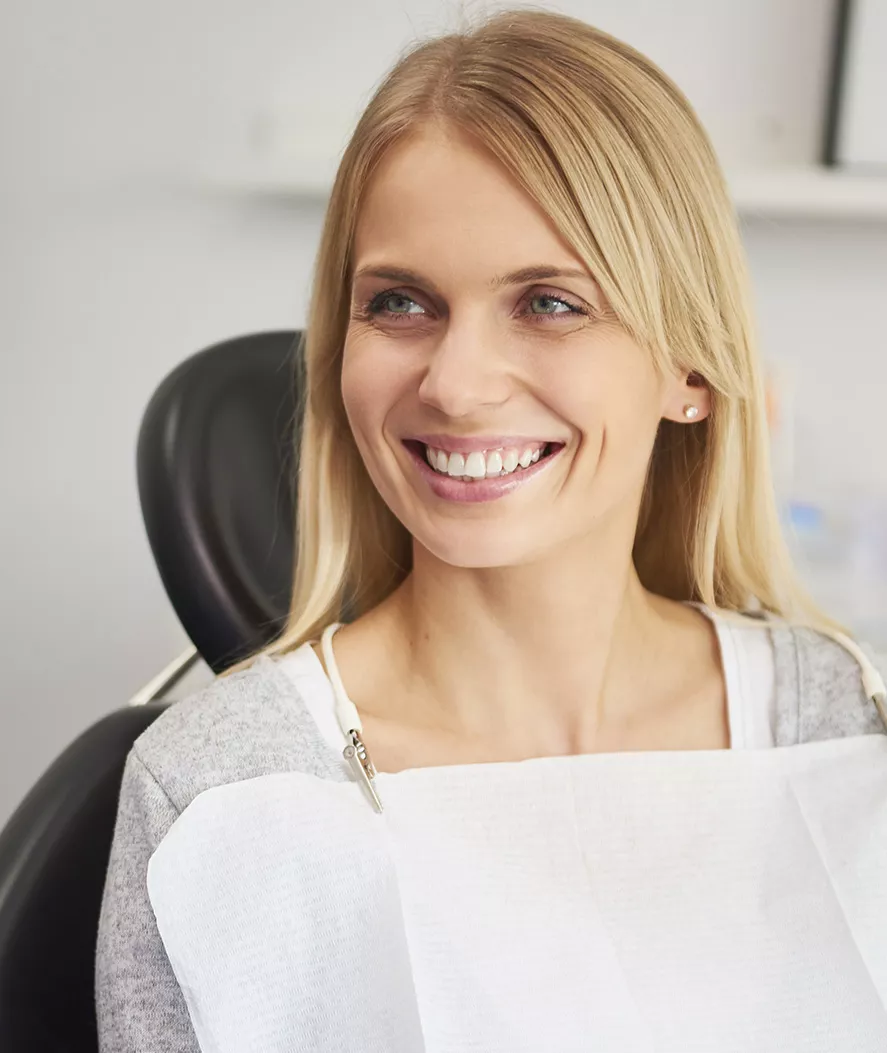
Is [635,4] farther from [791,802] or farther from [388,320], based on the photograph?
[791,802]

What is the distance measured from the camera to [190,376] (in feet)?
4.14

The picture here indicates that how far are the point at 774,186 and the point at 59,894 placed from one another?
136 cm

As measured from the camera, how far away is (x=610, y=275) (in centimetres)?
84

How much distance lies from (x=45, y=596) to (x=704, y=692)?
145cm

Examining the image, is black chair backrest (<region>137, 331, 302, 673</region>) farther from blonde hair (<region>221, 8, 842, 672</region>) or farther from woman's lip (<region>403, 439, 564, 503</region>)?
woman's lip (<region>403, 439, 564, 503</region>)

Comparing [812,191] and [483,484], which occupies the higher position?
[812,191]

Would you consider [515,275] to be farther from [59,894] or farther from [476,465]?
[59,894]

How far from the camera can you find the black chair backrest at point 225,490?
119cm

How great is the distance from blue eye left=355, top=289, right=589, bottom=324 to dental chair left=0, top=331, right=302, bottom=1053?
1.23 ft

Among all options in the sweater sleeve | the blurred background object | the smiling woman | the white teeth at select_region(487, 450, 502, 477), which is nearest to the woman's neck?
the smiling woman

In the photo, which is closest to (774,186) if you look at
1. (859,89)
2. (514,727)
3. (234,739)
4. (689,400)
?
(859,89)

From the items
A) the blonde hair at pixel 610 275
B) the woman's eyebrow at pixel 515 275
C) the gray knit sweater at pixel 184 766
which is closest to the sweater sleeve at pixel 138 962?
the gray knit sweater at pixel 184 766

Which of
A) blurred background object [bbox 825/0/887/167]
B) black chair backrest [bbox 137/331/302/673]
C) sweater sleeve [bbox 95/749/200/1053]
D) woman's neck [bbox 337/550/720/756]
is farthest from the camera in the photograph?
blurred background object [bbox 825/0/887/167]

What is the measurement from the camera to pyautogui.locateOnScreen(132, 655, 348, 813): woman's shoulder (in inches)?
33.7
